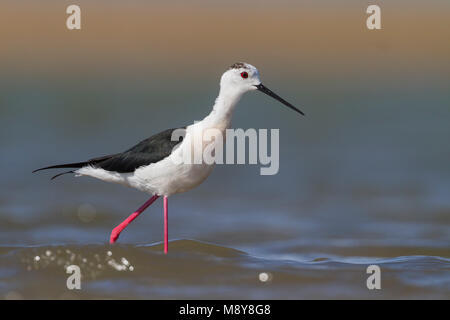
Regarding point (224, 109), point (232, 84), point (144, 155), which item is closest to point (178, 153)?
point (144, 155)

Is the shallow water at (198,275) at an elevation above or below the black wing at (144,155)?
below

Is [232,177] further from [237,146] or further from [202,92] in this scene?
[202,92]

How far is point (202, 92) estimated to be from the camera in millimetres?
24172

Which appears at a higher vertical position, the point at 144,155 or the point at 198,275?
the point at 144,155

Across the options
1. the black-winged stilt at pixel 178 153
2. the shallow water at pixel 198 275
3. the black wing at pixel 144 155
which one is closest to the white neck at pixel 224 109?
the black-winged stilt at pixel 178 153

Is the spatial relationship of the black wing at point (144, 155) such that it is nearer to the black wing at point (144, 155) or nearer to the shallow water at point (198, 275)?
the black wing at point (144, 155)

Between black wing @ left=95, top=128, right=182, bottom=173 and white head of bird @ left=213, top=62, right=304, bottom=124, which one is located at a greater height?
white head of bird @ left=213, top=62, right=304, bottom=124

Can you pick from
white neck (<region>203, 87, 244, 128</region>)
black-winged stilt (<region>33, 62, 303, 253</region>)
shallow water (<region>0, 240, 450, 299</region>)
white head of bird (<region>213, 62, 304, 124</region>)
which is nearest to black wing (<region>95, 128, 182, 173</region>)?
black-winged stilt (<region>33, 62, 303, 253</region>)

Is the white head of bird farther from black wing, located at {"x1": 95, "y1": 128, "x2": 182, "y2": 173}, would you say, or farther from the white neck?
black wing, located at {"x1": 95, "y1": 128, "x2": 182, "y2": 173}

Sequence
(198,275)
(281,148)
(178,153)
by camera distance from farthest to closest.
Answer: (281,148) < (198,275) < (178,153)

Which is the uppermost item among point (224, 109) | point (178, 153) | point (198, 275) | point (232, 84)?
point (232, 84)

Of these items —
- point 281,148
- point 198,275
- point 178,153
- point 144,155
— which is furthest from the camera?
point 281,148

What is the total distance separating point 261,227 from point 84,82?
14.6 metres

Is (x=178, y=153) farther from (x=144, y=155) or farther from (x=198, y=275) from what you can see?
(x=198, y=275)
